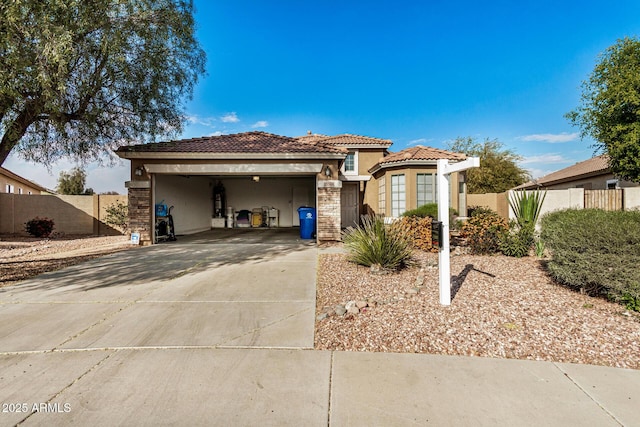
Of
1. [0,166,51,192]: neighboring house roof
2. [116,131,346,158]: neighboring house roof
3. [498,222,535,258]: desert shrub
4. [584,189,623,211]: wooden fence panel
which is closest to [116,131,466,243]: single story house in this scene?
[116,131,346,158]: neighboring house roof

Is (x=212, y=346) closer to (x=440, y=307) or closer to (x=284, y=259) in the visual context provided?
(x=440, y=307)

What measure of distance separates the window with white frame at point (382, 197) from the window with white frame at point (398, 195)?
0.51 m

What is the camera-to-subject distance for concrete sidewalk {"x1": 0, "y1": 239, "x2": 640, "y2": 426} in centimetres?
238

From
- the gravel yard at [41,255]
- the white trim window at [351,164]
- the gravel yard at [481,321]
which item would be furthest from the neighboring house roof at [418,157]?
the gravel yard at [41,255]

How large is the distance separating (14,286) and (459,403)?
7.42 meters

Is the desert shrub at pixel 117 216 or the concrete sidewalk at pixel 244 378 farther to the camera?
the desert shrub at pixel 117 216

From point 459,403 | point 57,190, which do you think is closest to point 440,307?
point 459,403

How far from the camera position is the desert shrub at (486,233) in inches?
330

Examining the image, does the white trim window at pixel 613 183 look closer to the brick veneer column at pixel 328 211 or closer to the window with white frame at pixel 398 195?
the window with white frame at pixel 398 195

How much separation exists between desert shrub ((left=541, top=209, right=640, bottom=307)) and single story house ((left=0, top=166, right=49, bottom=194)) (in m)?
30.0

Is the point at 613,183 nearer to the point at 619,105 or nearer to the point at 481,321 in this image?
the point at 619,105

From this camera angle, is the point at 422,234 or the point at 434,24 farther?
the point at 434,24

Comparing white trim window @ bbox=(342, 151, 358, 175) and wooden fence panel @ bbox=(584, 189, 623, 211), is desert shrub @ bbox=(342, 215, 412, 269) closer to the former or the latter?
wooden fence panel @ bbox=(584, 189, 623, 211)

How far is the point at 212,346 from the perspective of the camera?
3459 mm
